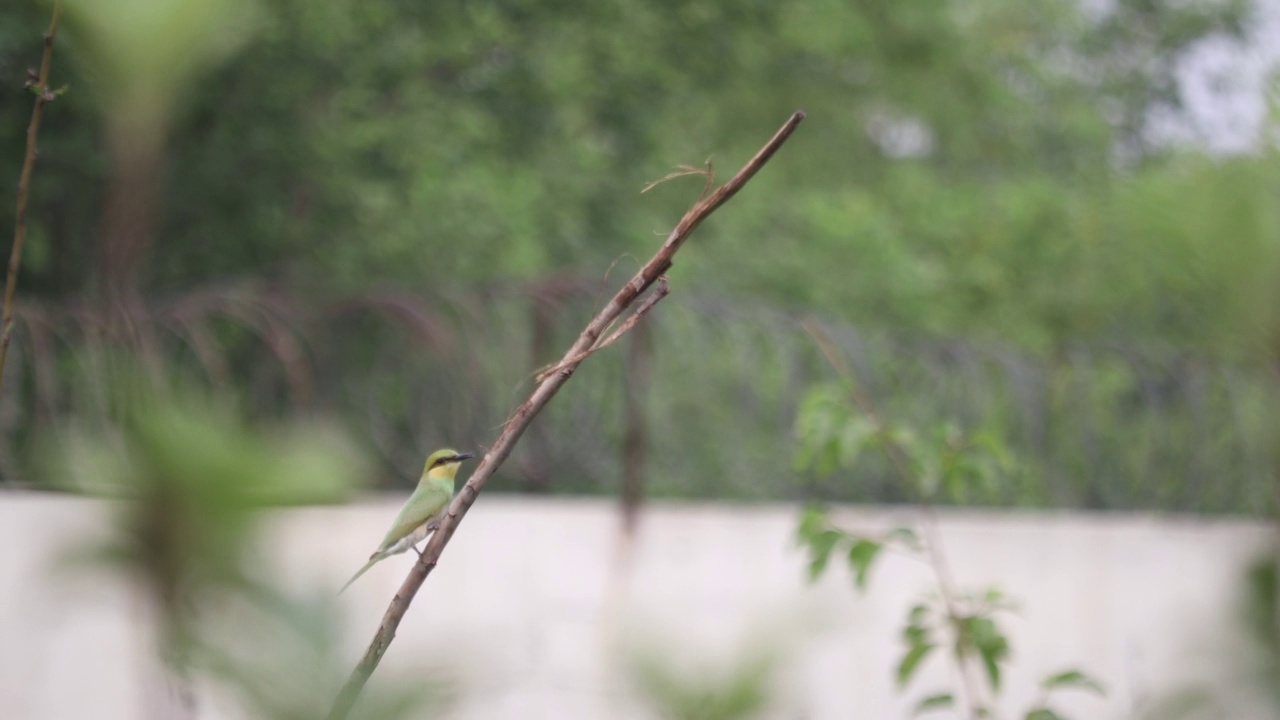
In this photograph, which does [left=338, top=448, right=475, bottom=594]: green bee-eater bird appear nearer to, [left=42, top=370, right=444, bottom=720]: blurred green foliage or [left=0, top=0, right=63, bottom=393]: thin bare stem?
[left=0, top=0, right=63, bottom=393]: thin bare stem

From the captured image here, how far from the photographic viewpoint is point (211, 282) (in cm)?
822

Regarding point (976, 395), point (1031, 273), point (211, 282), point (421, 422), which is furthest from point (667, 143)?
point (421, 422)

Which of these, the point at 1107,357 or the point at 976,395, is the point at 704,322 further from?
the point at 1107,357

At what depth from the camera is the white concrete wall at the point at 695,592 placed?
160 inches

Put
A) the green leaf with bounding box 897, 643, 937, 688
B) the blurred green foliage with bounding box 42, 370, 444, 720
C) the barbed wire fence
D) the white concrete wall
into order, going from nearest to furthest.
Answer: the blurred green foliage with bounding box 42, 370, 444, 720 → the green leaf with bounding box 897, 643, 937, 688 → the white concrete wall → the barbed wire fence

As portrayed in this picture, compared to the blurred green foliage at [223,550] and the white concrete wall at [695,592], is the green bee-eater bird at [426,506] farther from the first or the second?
the blurred green foliage at [223,550]

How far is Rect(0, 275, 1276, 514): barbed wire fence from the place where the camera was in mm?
4961

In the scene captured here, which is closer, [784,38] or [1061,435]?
[1061,435]

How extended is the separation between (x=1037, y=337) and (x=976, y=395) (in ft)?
26.5

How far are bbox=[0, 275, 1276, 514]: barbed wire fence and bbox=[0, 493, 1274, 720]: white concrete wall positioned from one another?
0.24 m

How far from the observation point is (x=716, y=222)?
45.3 ft

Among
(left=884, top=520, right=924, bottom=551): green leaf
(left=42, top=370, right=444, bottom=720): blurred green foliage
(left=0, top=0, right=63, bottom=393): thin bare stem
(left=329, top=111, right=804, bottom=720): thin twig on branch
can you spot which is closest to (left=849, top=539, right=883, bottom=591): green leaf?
(left=884, top=520, right=924, bottom=551): green leaf

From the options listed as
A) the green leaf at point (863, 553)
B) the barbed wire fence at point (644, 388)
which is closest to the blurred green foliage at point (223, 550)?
the green leaf at point (863, 553)

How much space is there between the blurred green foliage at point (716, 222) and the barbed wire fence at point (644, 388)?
0.03m
